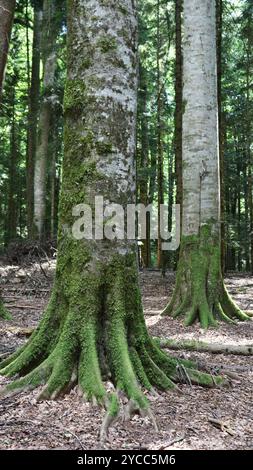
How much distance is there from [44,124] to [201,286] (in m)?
12.3

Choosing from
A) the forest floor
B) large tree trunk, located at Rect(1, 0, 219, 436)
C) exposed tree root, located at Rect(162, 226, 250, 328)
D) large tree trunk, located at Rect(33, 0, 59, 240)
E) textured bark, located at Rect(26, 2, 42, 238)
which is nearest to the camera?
the forest floor

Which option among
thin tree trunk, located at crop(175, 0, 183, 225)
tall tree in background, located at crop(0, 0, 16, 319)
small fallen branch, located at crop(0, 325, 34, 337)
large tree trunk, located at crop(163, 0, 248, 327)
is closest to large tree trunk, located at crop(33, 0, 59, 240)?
thin tree trunk, located at crop(175, 0, 183, 225)

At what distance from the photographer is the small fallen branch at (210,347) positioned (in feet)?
18.8

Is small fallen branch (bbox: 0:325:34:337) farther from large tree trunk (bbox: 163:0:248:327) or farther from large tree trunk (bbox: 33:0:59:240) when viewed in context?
large tree trunk (bbox: 33:0:59:240)

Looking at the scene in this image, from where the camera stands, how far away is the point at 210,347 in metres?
5.79

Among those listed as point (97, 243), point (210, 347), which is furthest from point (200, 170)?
point (97, 243)

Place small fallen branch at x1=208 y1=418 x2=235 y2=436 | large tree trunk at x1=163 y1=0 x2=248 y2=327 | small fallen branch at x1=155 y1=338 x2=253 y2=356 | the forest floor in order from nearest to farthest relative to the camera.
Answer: the forest floor
small fallen branch at x1=208 y1=418 x2=235 y2=436
small fallen branch at x1=155 y1=338 x2=253 y2=356
large tree trunk at x1=163 y1=0 x2=248 y2=327

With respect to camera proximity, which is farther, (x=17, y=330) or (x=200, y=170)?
(x=200, y=170)

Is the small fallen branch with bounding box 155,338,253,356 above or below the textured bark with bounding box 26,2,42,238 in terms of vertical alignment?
below

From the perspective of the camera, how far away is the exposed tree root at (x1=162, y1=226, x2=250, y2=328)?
25.9 ft

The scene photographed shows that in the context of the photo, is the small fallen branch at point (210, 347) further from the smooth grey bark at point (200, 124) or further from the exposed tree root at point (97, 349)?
the smooth grey bark at point (200, 124)

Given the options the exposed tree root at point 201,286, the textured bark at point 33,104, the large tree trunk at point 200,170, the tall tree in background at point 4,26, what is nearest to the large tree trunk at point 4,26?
the tall tree in background at point 4,26

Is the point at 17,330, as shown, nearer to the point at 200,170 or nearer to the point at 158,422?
the point at 158,422
